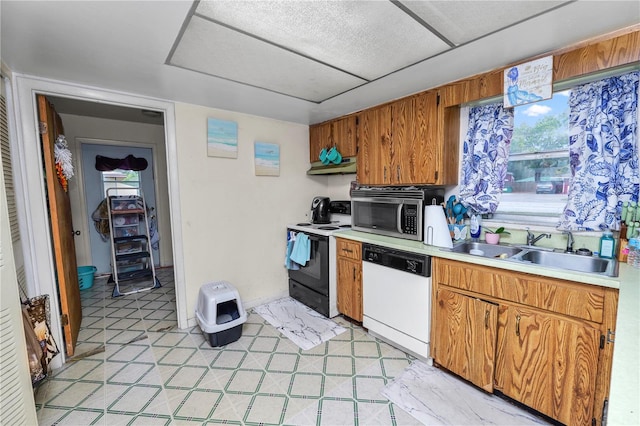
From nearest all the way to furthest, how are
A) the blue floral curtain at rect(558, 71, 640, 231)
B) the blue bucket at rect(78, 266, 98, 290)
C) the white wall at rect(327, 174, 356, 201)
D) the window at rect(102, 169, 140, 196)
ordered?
the blue floral curtain at rect(558, 71, 640, 231) < the white wall at rect(327, 174, 356, 201) < the blue bucket at rect(78, 266, 98, 290) < the window at rect(102, 169, 140, 196)

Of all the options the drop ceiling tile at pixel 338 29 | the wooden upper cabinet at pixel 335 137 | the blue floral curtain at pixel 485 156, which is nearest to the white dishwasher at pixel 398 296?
the blue floral curtain at pixel 485 156

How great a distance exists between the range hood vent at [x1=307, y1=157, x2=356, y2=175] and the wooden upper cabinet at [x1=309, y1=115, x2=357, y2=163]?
0.05 metres

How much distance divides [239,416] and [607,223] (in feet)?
8.15

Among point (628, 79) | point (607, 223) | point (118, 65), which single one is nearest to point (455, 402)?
point (607, 223)

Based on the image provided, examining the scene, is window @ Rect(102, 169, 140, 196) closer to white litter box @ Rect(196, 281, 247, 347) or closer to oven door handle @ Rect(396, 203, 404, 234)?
white litter box @ Rect(196, 281, 247, 347)

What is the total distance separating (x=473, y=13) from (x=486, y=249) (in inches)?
61.3

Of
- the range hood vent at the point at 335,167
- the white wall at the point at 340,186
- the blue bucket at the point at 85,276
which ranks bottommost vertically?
the blue bucket at the point at 85,276

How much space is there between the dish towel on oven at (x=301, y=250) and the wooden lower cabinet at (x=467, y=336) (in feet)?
4.56

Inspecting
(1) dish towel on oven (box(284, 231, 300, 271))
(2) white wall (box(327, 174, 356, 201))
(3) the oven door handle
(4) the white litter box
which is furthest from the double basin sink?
(4) the white litter box

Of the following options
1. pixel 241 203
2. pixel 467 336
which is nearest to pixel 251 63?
pixel 241 203

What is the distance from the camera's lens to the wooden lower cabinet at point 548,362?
1.36 metres

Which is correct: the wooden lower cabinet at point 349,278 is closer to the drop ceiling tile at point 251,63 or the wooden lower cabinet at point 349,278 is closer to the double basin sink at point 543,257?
Result: the double basin sink at point 543,257

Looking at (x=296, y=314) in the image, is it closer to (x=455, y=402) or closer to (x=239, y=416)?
(x=239, y=416)

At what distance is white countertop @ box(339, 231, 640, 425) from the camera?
23.5 inches
